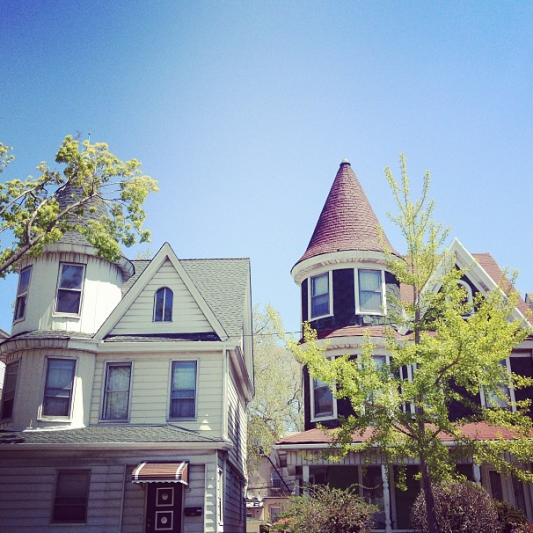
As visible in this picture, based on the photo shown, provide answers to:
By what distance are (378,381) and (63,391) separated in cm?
994

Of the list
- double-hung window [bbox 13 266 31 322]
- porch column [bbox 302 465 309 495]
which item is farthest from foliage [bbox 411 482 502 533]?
double-hung window [bbox 13 266 31 322]

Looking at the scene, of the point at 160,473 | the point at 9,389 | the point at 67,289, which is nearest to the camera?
the point at 160,473

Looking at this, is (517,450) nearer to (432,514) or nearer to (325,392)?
(432,514)

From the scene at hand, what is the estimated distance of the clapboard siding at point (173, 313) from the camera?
18375 millimetres

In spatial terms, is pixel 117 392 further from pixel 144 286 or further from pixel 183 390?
pixel 144 286

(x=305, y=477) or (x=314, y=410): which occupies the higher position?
(x=314, y=410)

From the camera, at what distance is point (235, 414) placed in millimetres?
20797

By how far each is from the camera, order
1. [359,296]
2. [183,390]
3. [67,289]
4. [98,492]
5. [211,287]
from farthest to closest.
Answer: [211,287]
[359,296]
[67,289]
[183,390]
[98,492]

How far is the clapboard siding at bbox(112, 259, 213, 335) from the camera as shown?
18.4m

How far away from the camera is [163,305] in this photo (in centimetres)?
1880

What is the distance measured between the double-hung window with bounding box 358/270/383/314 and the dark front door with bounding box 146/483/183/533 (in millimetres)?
8423

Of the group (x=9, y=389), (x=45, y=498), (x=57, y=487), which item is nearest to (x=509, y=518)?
(x=57, y=487)

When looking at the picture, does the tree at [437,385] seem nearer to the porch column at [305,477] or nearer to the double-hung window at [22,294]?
the porch column at [305,477]

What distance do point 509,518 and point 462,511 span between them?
2674 mm
